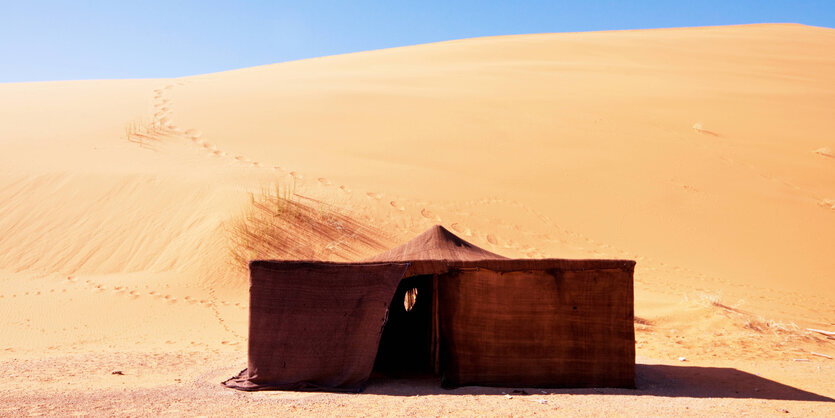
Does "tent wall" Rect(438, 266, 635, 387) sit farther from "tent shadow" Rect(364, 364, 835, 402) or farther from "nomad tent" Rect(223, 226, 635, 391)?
"tent shadow" Rect(364, 364, 835, 402)

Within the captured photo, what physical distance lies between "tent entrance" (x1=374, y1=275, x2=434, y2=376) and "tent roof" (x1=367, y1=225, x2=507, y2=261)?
34cm

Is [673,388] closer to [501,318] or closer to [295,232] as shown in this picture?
[501,318]

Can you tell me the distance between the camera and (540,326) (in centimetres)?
685

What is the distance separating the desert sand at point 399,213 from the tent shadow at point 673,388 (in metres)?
0.05

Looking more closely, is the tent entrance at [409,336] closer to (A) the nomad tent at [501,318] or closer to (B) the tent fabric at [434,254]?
(B) the tent fabric at [434,254]

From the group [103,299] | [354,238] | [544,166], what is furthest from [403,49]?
[103,299]

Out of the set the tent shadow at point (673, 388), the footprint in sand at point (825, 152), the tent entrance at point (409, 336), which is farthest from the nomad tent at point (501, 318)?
the footprint in sand at point (825, 152)

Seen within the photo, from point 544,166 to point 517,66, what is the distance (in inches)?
514

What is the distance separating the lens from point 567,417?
18.1 ft

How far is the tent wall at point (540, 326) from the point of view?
680cm

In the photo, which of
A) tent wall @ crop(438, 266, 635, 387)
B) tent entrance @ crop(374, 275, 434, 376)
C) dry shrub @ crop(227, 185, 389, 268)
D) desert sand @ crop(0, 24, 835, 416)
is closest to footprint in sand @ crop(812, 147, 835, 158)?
desert sand @ crop(0, 24, 835, 416)

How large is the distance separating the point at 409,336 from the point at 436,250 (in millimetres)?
1153

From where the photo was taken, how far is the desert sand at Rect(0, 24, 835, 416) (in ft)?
22.7

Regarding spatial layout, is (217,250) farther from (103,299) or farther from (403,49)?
(403,49)
